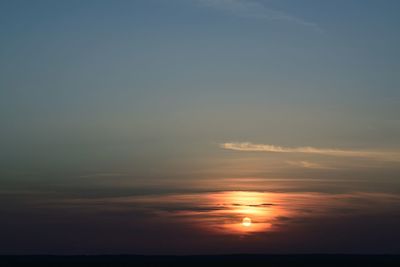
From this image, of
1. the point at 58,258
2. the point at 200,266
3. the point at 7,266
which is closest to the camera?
the point at 7,266

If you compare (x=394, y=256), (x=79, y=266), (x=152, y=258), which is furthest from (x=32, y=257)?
(x=394, y=256)

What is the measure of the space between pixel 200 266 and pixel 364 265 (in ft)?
68.9

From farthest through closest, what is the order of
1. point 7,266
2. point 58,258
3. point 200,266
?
point 58,258 → point 200,266 → point 7,266

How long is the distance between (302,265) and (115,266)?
23381 millimetres

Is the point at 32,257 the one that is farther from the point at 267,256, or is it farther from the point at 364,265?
the point at 364,265

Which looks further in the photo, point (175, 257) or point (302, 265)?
point (175, 257)

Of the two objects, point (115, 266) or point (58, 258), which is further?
point (58, 258)

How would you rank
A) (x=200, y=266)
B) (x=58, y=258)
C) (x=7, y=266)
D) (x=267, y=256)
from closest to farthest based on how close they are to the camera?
(x=7, y=266) < (x=200, y=266) < (x=58, y=258) < (x=267, y=256)

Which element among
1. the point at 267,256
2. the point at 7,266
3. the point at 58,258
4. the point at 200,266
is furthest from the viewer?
the point at 267,256

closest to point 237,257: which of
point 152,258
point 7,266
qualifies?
point 152,258

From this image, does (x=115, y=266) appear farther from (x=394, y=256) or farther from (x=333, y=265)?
(x=394, y=256)

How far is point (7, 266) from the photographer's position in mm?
79938

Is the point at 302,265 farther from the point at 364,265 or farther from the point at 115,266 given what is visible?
the point at 115,266

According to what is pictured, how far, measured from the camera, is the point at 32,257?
10944 cm
